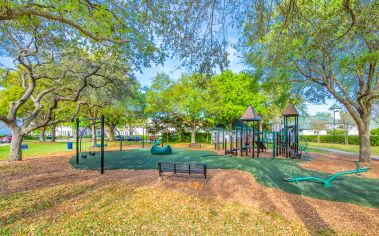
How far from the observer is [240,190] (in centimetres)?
669

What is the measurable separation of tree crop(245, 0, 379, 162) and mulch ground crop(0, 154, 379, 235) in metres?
4.97

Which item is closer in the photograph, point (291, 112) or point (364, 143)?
point (364, 143)

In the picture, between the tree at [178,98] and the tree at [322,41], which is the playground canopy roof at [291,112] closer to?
the tree at [322,41]

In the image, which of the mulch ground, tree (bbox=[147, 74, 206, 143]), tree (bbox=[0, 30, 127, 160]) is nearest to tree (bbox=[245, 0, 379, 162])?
the mulch ground

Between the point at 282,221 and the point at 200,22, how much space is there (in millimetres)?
5759

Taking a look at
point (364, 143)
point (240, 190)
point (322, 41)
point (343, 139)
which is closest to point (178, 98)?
point (322, 41)

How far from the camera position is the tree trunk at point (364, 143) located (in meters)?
11.8

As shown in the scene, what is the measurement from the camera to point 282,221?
4520 mm

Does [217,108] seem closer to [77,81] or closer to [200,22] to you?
[77,81]

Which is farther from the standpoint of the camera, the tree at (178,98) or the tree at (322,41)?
the tree at (178,98)

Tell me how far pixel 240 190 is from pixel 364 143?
1089 cm

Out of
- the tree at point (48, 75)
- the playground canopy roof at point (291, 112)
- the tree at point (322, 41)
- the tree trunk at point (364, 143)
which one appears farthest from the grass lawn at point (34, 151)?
the tree trunk at point (364, 143)

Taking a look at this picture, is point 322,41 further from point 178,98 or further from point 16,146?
point 178,98

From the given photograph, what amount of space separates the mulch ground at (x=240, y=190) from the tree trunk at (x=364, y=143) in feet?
10.1
